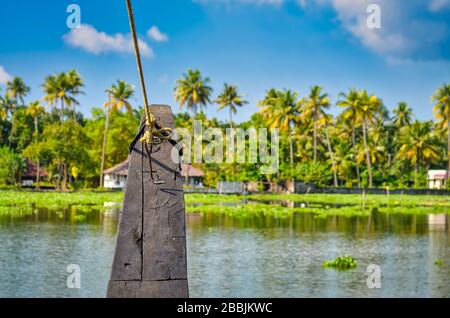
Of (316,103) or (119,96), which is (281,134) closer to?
(316,103)

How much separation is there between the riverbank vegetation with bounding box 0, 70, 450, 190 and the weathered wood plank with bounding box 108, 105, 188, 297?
41.5m

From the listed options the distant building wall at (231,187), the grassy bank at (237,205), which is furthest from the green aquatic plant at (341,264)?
Result: the distant building wall at (231,187)

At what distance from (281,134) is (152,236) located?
5265cm

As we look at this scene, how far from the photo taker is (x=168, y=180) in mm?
3127

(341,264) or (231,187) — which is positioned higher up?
(231,187)

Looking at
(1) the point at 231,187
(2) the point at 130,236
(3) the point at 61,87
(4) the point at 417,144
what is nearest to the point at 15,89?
(3) the point at 61,87

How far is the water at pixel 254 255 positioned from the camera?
38.3ft

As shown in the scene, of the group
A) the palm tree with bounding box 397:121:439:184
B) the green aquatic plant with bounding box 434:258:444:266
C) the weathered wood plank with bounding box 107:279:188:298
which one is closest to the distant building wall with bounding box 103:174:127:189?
the palm tree with bounding box 397:121:439:184

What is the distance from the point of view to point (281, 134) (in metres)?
55.2

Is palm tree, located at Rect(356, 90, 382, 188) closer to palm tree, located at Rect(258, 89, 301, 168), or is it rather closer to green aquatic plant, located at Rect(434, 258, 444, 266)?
palm tree, located at Rect(258, 89, 301, 168)

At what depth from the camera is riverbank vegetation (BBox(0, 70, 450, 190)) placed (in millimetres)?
49188

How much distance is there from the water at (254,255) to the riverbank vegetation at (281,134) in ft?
77.3

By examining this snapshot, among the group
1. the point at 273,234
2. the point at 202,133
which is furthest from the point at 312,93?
the point at 273,234
